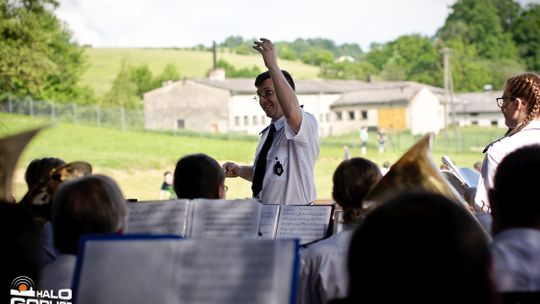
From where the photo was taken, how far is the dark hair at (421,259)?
1703 mm

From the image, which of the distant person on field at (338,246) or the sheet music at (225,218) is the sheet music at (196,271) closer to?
the sheet music at (225,218)

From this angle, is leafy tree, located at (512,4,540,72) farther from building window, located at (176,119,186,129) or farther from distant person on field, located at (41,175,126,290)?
distant person on field, located at (41,175,126,290)

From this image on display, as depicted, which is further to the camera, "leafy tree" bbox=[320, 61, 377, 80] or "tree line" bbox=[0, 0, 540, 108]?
"leafy tree" bbox=[320, 61, 377, 80]

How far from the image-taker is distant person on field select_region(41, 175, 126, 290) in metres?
3.03

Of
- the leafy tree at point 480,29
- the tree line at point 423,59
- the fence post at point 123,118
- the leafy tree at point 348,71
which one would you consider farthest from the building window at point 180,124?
the leafy tree at point 480,29

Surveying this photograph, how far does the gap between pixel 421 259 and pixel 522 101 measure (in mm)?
3609

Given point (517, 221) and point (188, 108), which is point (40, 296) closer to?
point (517, 221)

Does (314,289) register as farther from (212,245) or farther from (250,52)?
(250,52)

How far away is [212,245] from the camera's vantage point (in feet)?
8.43

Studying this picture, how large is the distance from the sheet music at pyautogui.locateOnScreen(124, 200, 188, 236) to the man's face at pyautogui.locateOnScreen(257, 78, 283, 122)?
2257mm

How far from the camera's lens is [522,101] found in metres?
5.09

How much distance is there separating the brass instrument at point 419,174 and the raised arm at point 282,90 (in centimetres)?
227

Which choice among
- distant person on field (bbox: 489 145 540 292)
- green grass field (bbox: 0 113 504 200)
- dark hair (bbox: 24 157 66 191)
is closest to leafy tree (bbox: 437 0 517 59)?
green grass field (bbox: 0 113 504 200)

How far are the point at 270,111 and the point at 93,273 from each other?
132 inches
